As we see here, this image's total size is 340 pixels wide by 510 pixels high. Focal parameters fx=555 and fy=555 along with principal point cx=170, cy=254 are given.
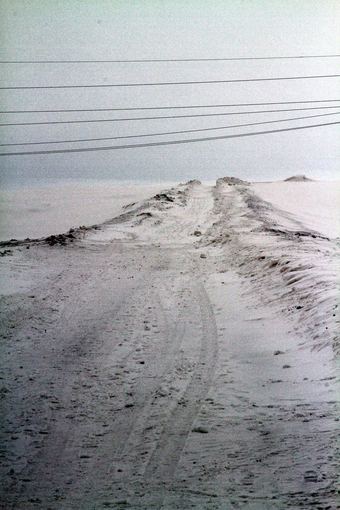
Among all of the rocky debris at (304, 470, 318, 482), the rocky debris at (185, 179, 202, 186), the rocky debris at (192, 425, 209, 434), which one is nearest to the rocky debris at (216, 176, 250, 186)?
the rocky debris at (185, 179, 202, 186)

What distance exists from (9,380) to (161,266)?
6.82 meters

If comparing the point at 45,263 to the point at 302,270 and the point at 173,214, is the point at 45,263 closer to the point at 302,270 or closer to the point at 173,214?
the point at 302,270

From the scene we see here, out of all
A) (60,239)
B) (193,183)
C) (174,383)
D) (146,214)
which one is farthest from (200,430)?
(193,183)

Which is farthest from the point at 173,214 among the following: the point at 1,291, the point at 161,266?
the point at 1,291

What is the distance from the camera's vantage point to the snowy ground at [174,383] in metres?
4.15

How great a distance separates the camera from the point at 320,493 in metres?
3.95

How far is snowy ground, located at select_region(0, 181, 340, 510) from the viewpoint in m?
4.15

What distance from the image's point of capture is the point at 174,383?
603 centimetres

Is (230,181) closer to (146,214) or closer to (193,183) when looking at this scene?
(193,183)

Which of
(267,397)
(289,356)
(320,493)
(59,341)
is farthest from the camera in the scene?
(59,341)

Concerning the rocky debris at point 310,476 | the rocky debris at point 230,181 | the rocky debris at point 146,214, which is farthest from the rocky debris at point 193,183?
the rocky debris at point 310,476

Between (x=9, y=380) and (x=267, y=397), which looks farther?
(x=9, y=380)

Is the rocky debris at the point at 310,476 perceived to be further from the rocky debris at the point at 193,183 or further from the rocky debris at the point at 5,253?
the rocky debris at the point at 193,183

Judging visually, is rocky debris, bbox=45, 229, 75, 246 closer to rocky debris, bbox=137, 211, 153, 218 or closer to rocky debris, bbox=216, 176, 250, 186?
rocky debris, bbox=137, 211, 153, 218
